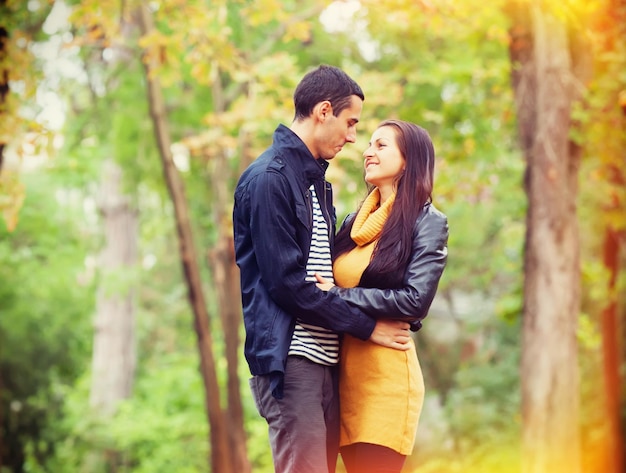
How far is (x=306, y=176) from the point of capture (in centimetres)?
347

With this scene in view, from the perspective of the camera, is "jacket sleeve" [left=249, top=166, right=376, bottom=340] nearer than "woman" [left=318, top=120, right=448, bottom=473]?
Yes

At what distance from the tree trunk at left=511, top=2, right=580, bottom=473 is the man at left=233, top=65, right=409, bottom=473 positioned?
6.14 metres

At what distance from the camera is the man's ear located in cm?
348

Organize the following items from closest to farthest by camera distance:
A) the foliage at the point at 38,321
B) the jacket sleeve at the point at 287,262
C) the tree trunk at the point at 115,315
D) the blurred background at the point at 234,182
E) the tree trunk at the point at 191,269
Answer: the jacket sleeve at the point at 287,262 < the blurred background at the point at 234,182 < the tree trunk at the point at 191,269 < the foliage at the point at 38,321 < the tree trunk at the point at 115,315

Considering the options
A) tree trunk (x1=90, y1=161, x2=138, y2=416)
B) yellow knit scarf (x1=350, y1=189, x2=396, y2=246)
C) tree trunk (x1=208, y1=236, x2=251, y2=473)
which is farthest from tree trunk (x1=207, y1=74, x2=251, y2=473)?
yellow knit scarf (x1=350, y1=189, x2=396, y2=246)

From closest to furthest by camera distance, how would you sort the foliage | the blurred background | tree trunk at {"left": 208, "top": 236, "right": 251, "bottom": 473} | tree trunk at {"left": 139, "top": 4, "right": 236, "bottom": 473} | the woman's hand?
the woman's hand, the blurred background, tree trunk at {"left": 139, "top": 4, "right": 236, "bottom": 473}, tree trunk at {"left": 208, "top": 236, "right": 251, "bottom": 473}, the foliage

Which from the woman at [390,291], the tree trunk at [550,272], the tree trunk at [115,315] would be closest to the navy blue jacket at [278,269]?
the woman at [390,291]

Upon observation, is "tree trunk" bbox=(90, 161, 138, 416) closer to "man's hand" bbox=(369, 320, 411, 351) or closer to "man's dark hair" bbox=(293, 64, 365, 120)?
"man's dark hair" bbox=(293, 64, 365, 120)

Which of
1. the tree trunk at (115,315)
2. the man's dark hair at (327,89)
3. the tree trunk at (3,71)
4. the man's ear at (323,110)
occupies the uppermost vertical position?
the tree trunk at (3,71)

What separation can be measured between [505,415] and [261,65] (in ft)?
36.1

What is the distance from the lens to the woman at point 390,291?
3.40 meters

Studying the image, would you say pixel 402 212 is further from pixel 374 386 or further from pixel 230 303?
pixel 230 303

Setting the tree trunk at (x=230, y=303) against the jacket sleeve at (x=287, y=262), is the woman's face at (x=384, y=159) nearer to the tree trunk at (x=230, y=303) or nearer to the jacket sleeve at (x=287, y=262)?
the jacket sleeve at (x=287, y=262)

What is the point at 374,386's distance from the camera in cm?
346
